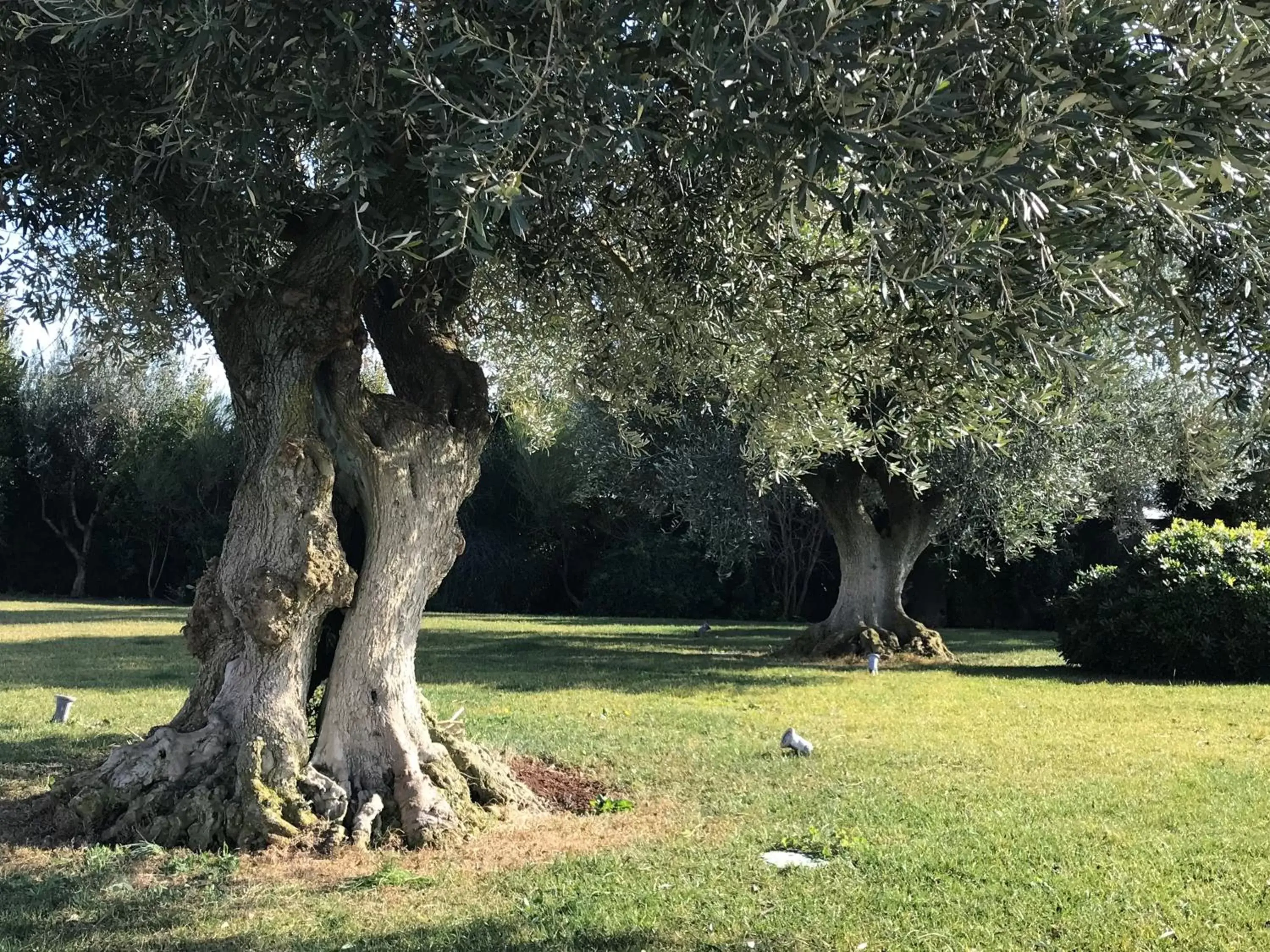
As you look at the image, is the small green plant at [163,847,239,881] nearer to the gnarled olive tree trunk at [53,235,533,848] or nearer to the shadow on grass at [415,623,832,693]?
the gnarled olive tree trunk at [53,235,533,848]

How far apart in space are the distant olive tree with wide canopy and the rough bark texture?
10.7 metres

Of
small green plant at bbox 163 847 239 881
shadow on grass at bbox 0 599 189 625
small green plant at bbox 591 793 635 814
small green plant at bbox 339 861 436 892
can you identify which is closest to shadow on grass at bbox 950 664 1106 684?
small green plant at bbox 591 793 635 814

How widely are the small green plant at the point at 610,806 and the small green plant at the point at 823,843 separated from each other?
129cm

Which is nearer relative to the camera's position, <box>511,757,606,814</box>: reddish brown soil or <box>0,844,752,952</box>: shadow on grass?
<box>0,844,752,952</box>: shadow on grass

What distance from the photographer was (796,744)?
917 centimetres

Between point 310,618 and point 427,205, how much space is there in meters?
2.41

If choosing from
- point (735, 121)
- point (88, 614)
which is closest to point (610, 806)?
point (735, 121)

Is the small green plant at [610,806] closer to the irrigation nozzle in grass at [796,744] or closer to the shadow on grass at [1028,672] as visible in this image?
the irrigation nozzle in grass at [796,744]

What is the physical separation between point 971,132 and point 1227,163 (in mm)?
1047

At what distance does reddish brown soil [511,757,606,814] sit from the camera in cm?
747

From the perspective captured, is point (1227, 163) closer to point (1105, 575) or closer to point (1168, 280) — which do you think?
point (1168, 280)

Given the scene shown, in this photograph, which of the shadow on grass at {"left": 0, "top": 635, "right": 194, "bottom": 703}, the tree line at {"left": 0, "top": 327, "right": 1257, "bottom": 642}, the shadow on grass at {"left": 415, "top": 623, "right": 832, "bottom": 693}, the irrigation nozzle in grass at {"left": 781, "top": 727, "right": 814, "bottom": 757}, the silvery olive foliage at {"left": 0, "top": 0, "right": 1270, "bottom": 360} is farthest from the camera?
the tree line at {"left": 0, "top": 327, "right": 1257, "bottom": 642}

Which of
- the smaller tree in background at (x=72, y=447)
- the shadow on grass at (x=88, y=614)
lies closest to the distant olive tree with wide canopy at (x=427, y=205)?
the shadow on grass at (x=88, y=614)

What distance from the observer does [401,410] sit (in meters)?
6.96
